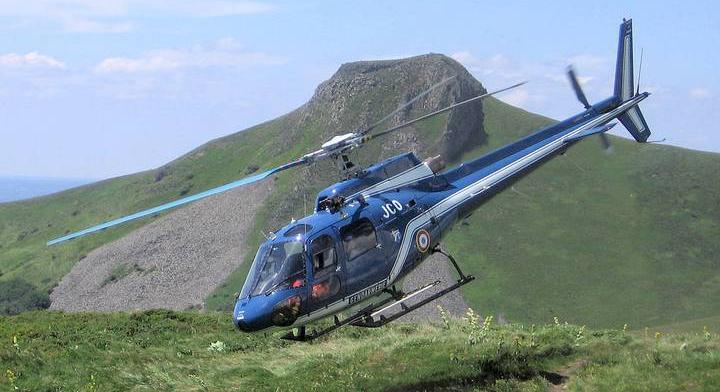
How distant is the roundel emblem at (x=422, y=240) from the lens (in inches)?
897

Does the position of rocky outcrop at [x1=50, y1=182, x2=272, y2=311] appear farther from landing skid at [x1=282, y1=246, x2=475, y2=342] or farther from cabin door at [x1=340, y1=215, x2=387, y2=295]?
cabin door at [x1=340, y1=215, x2=387, y2=295]

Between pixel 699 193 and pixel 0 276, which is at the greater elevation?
pixel 0 276

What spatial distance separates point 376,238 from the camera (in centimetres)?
2133

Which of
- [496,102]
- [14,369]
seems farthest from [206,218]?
[14,369]

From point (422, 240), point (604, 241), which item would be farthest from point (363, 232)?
point (604, 241)

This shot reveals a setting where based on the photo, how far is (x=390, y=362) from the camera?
21844 mm

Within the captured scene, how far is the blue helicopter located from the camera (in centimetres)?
1927

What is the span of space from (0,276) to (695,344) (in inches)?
5184

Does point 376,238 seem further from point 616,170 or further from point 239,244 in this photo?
point 616,170

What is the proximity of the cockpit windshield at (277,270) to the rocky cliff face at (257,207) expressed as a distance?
2657 inches

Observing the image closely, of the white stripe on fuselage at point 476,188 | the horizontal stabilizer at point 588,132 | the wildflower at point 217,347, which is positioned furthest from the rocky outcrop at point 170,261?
the horizontal stabilizer at point 588,132

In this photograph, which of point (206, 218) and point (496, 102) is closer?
point (206, 218)

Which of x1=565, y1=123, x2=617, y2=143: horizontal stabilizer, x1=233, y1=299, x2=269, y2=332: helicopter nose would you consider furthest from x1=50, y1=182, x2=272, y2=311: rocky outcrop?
x1=233, y1=299, x2=269, y2=332: helicopter nose

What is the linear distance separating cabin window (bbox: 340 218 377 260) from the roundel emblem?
198 centimetres
